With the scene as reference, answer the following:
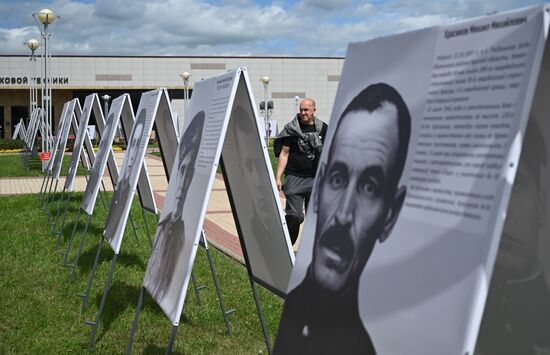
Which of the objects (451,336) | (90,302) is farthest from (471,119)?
(90,302)

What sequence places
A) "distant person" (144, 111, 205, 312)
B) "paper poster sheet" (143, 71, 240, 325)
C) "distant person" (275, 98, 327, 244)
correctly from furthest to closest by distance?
"distant person" (275, 98, 327, 244)
"distant person" (144, 111, 205, 312)
"paper poster sheet" (143, 71, 240, 325)

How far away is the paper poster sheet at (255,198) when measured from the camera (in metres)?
3.87

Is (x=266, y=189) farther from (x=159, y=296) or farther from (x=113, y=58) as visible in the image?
(x=113, y=58)

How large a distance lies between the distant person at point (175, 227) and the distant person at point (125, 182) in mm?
932

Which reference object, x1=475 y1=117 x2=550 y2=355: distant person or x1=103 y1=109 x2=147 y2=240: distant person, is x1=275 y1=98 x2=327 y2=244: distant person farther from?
x1=475 y1=117 x2=550 y2=355: distant person

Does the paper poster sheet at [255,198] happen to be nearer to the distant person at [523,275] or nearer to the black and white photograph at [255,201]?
the black and white photograph at [255,201]

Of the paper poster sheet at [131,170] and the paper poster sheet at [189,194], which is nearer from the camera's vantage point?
the paper poster sheet at [189,194]

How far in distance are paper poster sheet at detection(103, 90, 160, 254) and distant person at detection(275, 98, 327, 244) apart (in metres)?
1.83

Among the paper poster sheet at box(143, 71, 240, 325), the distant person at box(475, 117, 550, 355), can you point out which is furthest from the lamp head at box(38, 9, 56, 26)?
the distant person at box(475, 117, 550, 355)

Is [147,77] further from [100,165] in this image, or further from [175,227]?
[175,227]

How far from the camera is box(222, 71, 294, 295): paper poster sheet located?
3873 millimetres

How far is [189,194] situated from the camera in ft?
12.6

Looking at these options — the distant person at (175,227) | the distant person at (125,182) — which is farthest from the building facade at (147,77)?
the distant person at (175,227)

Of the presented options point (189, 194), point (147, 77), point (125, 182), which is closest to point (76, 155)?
point (125, 182)
